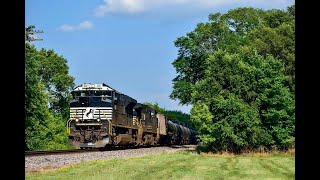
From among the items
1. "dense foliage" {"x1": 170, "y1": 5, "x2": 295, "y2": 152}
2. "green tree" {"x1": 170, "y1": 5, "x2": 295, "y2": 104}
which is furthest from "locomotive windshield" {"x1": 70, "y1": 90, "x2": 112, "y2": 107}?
"green tree" {"x1": 170, "y1": 5, "x2": 295, "y2": 104}

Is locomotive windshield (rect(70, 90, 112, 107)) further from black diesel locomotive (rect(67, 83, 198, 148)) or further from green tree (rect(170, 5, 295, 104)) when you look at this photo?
green tree (rect(170, 5, 295, 104))

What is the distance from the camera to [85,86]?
36562mm

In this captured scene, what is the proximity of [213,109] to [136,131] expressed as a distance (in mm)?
9832

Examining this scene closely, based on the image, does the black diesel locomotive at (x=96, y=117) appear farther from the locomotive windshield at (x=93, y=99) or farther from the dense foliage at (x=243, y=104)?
the dense foliage at (x=243, y=104)

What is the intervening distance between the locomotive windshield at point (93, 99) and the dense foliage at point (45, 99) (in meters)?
10.1

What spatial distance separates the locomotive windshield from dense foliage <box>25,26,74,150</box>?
10090 mm

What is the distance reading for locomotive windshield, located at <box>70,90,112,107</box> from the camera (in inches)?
1412

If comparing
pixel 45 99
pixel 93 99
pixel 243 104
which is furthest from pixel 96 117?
pixel 45 99

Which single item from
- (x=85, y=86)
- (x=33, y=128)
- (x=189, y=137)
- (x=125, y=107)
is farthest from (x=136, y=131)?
(x=189, y=137)

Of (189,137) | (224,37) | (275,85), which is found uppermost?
(224,37)

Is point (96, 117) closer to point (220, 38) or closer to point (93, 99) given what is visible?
point (93, 99)

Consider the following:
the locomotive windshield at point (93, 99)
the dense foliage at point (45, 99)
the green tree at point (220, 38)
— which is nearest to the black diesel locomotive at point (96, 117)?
the locomotive windshield at point (93, 99)
